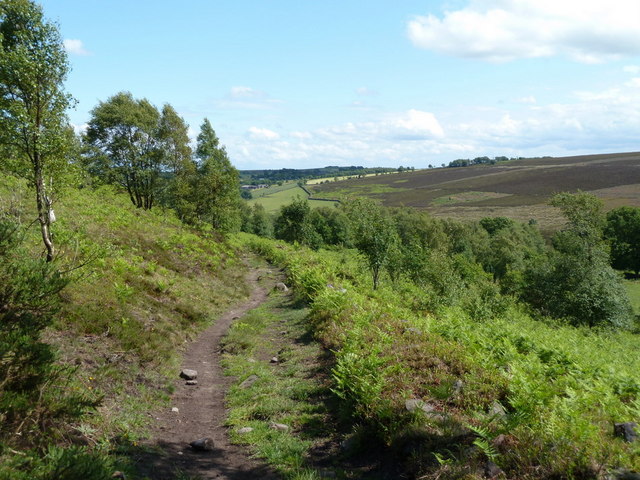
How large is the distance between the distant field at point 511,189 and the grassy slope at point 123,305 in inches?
3571

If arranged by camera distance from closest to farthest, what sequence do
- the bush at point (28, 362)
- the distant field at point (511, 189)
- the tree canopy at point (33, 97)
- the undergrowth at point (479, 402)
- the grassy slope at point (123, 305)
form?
the undergrowth at point (479, 402)
the bush at point (28, 362)
the grassy slope at point (123, 305)
the tree canopy at point (33, 97)
the distant field at point (511, 189)

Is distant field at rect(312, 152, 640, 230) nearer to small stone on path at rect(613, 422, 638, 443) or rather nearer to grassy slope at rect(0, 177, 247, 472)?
grassy slope at rect(0, 177, 247, 472)

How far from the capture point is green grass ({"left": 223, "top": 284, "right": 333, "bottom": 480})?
7.34 metres

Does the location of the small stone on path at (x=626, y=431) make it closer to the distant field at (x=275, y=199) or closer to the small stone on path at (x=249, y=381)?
the small stone on path at (x=249, y=381)

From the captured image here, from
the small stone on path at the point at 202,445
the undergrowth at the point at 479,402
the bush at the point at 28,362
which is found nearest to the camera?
the undergrowth at the point at 479,402

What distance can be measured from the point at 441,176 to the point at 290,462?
194 metres

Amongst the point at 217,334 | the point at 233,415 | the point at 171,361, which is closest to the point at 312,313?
the point at 217,334

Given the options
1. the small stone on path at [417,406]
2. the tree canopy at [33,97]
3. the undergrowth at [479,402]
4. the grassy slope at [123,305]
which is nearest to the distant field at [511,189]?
the grassy slope at [123,305]

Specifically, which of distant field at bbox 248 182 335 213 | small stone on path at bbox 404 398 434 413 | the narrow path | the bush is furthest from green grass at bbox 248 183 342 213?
the bush

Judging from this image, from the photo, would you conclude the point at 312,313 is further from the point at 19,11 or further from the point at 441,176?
the point at 441,176

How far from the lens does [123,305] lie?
1210 centimetres

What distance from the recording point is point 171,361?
11.4 metres

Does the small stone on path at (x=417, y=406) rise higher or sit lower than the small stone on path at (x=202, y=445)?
higher

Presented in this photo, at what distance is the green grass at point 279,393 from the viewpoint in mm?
7336
